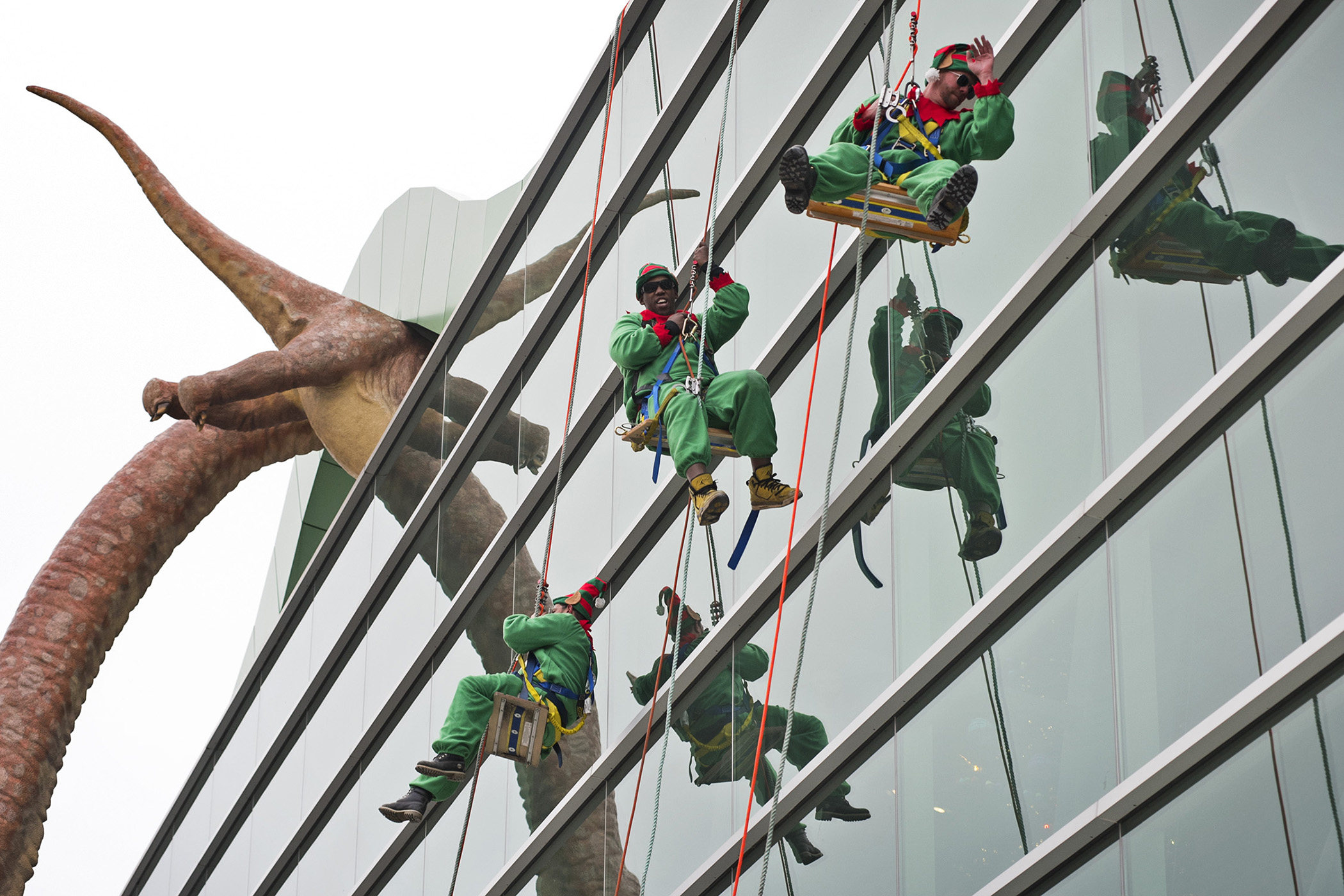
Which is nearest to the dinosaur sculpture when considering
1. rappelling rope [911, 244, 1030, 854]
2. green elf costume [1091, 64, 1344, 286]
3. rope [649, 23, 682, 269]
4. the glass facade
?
the glass facade

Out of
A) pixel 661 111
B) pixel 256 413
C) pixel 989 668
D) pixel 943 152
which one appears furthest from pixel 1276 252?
pixel 256 413

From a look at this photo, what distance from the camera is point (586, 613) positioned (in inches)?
406

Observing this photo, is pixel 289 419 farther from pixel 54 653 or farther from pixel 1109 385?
pixel 1109 385

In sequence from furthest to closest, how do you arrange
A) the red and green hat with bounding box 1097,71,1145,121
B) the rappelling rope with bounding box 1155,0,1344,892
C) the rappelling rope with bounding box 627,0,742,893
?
the rappelling rope with bounding box 627,0,742,893
the red and green hat with bounding box 1097,71,1145,121
the rappelling rope with bounding box 1155,0,1344,892

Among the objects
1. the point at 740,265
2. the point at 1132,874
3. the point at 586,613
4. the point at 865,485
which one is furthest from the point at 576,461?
the point at 1132,874

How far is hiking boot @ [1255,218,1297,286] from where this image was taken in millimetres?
7316

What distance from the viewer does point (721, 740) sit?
1107 cm

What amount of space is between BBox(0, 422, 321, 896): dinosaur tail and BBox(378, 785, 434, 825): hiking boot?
10211 millimetres

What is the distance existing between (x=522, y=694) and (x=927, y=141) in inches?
169

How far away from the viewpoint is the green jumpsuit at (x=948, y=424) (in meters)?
8.77

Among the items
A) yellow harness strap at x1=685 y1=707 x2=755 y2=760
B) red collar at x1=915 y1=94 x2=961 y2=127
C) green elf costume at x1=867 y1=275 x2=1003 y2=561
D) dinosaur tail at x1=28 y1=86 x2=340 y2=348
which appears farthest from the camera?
dinosaur tail at x1=28 y1=86 x2=340 y2=348

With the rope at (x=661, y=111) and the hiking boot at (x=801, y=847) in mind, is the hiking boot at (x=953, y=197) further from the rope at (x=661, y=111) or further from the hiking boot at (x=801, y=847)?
the rope at (x=661, y=111)

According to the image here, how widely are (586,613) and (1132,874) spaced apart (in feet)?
13.4

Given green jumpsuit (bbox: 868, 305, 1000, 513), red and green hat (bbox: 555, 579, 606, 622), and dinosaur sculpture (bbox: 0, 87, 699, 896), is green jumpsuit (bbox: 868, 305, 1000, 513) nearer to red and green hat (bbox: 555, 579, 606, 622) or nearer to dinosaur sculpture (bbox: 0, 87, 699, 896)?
red and green hat (bbox: 555, 579, 606, 622)
